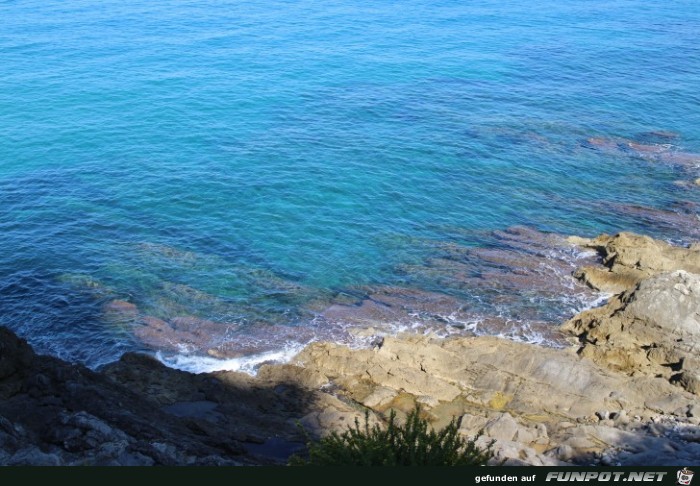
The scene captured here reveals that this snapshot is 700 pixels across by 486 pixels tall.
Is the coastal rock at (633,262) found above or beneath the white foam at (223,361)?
above

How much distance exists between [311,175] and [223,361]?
23.6 metres

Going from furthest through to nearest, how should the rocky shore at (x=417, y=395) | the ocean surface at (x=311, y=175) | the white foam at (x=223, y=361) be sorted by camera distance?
the ocean surface at (x=311, y=175) → the white foam at (x=223, y=361) → the rocky shore at (x=417, y=395)

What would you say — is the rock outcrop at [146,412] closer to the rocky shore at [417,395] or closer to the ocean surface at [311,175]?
the rocky shore at [417,395]

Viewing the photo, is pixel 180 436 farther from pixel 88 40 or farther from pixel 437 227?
pixel 88 40

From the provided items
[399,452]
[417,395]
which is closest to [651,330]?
[417,395]

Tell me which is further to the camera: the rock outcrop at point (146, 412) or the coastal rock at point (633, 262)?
the coastal rock at point (633, 262)

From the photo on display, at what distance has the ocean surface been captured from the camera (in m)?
39.2

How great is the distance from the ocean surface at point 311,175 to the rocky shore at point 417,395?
293 centimetres

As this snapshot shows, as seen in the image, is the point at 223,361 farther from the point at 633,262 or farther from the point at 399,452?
the point at 633,262

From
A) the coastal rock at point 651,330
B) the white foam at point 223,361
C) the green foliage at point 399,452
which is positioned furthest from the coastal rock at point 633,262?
the green foliage at point 399,452

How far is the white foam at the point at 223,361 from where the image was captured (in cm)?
3447

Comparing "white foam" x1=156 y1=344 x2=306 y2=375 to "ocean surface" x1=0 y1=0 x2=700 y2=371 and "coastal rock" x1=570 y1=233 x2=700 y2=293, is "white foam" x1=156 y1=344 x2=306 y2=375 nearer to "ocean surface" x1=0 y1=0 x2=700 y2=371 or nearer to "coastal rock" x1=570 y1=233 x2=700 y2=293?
"ocean surface" x1=0 y1=0 x2=700 y2=371

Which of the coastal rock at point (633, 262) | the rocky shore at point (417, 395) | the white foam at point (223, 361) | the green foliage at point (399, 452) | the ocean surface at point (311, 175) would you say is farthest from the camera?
the coastal rock at point (633, 262)

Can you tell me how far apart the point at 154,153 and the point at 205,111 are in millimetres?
10000
